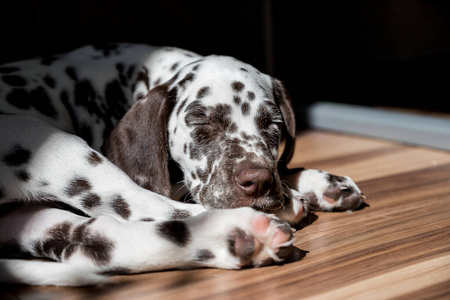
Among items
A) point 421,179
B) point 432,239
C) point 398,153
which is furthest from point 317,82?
point 432,239

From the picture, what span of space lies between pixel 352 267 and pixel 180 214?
0.83 metres

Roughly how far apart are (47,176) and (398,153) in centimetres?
315

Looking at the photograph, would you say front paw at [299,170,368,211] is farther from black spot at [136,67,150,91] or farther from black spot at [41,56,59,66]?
black spot at [41,56,59,66]

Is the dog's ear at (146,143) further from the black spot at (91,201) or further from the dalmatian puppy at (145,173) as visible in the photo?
the black spot at (91,201)

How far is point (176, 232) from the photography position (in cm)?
247

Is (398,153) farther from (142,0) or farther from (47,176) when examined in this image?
(47,176)

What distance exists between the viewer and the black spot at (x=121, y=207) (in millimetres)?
2802

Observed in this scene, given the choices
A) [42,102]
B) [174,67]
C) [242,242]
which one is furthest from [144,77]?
[242,242]

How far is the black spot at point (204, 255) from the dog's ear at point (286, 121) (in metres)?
1.21

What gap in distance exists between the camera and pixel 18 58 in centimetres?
502

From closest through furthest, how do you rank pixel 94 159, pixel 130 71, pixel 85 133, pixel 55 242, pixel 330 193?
pixel 55 242
pixel 94 159
pixel 330 193
pixel 85 133
pixel 130 71

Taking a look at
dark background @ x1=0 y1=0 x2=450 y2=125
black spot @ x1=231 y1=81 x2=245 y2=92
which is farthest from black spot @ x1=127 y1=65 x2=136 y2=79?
dark background @ x1=0 y1=0 x2=450 y2=125

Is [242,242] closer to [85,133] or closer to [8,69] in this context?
[85,133]

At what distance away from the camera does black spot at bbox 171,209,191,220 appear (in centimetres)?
279
